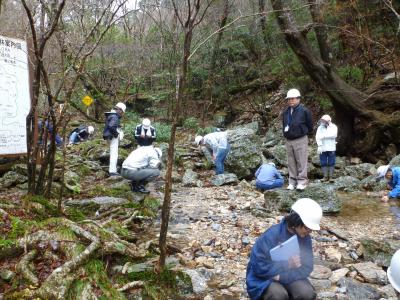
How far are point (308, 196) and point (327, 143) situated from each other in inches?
134

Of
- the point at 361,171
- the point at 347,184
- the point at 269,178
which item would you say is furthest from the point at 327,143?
the point at 269,178

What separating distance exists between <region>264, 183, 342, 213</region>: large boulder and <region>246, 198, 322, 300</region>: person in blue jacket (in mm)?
3770

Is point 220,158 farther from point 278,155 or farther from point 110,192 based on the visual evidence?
point 110,192

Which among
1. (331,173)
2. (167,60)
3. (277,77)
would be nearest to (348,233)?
(331,173)

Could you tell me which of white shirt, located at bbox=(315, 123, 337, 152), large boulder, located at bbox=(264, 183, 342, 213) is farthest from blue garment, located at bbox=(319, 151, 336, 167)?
large boulder, located at bbox=(264, 183, 342, 213)

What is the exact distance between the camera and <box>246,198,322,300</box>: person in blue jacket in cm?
354

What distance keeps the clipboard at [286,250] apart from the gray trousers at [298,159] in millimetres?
4207

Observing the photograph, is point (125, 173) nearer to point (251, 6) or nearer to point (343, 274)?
point (343, 274)

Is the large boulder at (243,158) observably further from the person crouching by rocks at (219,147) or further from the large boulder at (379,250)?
the large boulder at (379,250)

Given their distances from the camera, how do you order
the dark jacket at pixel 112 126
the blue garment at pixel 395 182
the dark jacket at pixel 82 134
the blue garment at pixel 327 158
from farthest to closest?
the dark jacket at pixel 82 134 → the blue garment at pixel 327 158 → the dark jacket at pixel 112 126 → the blue garment at pixel 395 182

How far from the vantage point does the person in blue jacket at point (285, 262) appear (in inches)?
139

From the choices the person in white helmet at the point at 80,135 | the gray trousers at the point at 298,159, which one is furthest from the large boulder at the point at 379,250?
the person in white helmet at the point at 80,135

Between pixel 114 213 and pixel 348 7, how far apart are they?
11492 mm

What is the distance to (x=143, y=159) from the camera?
772cm
